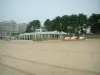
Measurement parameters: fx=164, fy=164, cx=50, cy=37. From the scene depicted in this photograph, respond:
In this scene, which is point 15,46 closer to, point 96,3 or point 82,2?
point 82,2

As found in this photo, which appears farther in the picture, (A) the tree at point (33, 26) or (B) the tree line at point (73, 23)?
(A) the tree at point (33, 26)

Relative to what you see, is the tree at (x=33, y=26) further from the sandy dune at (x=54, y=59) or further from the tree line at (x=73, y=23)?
the sandy dune at (x=54, y=59)

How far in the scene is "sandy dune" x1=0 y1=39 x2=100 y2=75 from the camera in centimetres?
130

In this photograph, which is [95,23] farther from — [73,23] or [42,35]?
[42,35]

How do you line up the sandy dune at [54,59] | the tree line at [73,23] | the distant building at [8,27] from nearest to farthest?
the sandy dune at [54,59]
the tree line at [73,23]
the distant building at [8,27]

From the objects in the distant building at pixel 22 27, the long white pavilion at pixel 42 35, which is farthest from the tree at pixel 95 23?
the distant building at pixel 22 27

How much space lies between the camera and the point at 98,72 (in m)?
1.17

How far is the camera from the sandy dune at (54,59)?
1.30 metres

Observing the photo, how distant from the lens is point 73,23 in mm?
1756

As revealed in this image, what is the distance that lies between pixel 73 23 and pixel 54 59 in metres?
0.43

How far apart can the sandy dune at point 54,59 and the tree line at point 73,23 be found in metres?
0.16

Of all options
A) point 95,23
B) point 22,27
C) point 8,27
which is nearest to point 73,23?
point 95,23

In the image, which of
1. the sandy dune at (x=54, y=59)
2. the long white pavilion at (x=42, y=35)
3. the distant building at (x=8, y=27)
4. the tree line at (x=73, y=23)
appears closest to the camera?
the sandy dune at (x=54, y=59)

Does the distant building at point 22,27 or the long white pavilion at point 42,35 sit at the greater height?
the distant building at point 22,27
